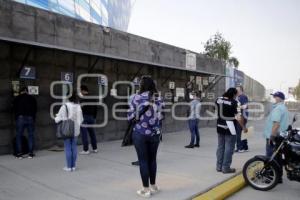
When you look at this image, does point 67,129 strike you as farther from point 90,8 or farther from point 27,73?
point 90,8

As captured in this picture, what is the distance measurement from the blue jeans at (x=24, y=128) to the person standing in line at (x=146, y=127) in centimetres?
360

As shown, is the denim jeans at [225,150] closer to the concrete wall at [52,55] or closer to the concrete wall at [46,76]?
the concrete wall at [52,55]

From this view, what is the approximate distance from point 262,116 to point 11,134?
21.4 m

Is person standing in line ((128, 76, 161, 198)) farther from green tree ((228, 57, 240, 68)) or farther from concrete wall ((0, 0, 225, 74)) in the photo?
green tree ((228, 57, 240, 68))

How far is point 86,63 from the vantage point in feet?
33.1

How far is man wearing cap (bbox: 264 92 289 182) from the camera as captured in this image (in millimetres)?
6539

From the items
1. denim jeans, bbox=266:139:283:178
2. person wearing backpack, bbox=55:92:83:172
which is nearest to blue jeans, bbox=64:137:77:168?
person wearing backpack, bbox=55:92:83:172

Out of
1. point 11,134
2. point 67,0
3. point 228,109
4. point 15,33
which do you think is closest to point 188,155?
point 228,109

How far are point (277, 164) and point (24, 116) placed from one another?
532cm

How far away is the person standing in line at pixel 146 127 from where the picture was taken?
5160 millimetres

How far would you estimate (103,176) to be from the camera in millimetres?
6492

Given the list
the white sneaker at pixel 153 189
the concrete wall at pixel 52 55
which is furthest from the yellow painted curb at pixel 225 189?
the concrete wall at pixel 52 55

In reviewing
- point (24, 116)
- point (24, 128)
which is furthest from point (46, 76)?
point (24, 128)

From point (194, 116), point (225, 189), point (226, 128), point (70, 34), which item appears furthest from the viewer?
point (194, 116)
